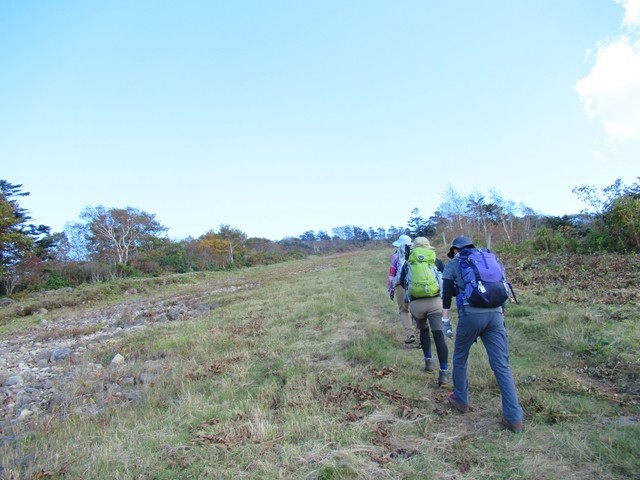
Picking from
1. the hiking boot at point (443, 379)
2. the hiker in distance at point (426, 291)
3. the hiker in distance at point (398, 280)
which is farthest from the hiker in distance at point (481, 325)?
the hiker in distance at point (398, 280)

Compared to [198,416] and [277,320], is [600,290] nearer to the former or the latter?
[277,320]

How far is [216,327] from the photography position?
855 cm

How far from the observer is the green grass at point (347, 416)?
9.31 ft

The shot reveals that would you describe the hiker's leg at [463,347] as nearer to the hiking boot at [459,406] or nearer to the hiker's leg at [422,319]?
the hiking boot at [459,406]

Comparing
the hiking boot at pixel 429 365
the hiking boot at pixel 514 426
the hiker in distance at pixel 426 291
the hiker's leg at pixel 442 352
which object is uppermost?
the hiker in distance at pixel 426 291

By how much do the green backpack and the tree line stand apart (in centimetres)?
295

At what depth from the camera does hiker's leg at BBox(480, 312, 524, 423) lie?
328 cm

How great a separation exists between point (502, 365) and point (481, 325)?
0.42 metres

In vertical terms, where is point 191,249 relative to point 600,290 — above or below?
above

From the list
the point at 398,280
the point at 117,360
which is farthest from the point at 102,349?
the point at 398,280

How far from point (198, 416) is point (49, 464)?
4.24 ft

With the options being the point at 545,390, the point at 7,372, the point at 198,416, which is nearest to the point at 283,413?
the point at 198,416

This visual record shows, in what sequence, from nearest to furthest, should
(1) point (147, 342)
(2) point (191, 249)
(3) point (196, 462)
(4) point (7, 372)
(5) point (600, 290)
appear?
(3) point (196, 462) < (4) point (7, 372) < (5) point (600, 290) < (1) point (147, 342) < (2) point (191, 249)

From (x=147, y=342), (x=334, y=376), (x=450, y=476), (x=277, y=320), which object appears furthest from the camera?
(x=277, y=320)
